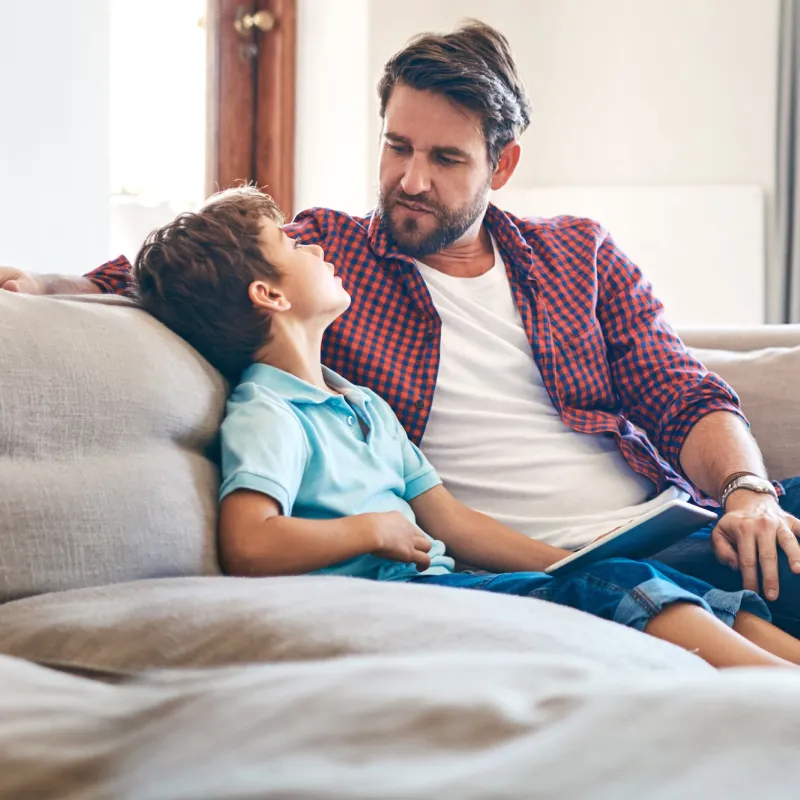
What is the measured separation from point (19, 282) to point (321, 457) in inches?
16.6

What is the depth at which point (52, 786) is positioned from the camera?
1.07 feet

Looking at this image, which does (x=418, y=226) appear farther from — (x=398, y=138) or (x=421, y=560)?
(x=421, y=560)

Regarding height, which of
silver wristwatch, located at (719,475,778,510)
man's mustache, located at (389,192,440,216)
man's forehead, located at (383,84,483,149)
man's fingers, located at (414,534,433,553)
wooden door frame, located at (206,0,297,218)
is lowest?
man's fingers, located at (414,534,433,553)

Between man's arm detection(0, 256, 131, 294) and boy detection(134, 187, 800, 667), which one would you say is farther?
man's arm detection(0, 256, 131, 294)

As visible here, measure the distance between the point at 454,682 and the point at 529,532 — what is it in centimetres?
115

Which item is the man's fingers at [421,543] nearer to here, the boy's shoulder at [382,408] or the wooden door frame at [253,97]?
the boy's shoulder at [382,408]

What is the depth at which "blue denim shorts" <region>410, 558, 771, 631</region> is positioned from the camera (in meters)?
1.07

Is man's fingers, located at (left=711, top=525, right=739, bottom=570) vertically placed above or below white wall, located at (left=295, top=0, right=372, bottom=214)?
below

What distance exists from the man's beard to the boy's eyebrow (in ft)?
0.27

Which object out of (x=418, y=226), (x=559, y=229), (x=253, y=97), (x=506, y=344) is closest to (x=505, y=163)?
(x=559, y=229)

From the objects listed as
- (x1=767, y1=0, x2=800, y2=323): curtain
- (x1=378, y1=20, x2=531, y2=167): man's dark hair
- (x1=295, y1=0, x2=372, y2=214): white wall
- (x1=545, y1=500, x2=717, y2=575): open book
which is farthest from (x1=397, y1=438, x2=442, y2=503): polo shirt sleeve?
(x1=767, y1=0, x2=800, y2=323): curtain

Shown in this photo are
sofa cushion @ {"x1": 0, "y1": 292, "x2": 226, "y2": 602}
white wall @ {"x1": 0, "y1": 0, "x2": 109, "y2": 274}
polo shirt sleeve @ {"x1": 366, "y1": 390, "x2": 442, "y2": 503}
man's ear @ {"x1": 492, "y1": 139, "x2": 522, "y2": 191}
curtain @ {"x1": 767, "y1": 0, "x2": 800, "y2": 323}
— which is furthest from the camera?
curtain @ {"x1": 767, "y1": 0, "x2": 800, "y2": 323}

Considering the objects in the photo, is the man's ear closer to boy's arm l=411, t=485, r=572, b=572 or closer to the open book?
boy's arm l=411, t=485, r=572, b=572

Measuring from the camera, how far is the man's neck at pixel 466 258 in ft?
5.54
